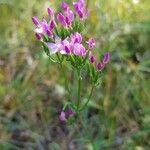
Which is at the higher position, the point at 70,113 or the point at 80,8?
the point at 80,8

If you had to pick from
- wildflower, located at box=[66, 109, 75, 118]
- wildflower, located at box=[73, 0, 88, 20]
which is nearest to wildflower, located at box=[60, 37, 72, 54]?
wildflower, located at box=[73, 0, 88, 20]

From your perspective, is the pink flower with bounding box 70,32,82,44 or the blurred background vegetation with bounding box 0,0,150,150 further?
the blurred background vegetation with bounding box 0,0,150,150

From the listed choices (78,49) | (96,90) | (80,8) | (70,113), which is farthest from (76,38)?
(96,90)

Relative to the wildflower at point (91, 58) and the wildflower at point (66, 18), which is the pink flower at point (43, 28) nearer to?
the wildflower at point (66, 18)

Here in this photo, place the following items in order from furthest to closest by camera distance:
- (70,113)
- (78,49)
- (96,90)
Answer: (96,90), (70,113), (78,49)

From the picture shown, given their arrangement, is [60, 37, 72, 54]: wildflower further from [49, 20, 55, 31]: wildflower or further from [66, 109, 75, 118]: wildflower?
[66, 109, 75, 118]: wildflower

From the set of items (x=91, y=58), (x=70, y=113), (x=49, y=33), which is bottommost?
(x=70, y=113)

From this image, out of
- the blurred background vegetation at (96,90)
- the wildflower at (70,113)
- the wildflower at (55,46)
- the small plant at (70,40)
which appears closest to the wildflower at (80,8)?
the small plant at (70,40)

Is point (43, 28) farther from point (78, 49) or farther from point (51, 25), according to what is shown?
point (78, 49)

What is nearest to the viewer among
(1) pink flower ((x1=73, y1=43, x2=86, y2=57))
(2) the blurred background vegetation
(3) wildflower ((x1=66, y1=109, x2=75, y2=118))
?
(1) pink flower ((x1=73, y1=43, x2=86, y2=57))

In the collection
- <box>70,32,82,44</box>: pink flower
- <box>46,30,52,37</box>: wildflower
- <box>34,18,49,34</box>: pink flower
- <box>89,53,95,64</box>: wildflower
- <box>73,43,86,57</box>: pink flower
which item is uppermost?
<box>34,18,49,34</box>: pink flower
